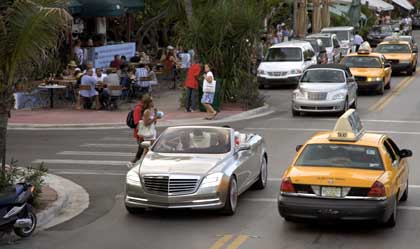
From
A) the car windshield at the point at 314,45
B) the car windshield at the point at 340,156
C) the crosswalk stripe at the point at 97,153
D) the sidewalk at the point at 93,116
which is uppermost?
the car windshield at the point at 340,156

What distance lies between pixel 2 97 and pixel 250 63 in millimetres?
17754

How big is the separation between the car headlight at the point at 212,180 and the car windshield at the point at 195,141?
1028 millimetres

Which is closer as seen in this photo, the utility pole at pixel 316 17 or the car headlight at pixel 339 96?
the car headlight at pixel 339 96

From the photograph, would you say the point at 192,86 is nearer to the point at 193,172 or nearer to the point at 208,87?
the point at 208,87

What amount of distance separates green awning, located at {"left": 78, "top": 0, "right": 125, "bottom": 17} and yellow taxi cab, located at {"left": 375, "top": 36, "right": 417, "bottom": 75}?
13.9 m

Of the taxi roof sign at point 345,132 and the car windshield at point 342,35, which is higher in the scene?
the taxi roof sign at point 345,132

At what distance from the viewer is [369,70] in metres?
34.5

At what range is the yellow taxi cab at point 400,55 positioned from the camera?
42.2 m

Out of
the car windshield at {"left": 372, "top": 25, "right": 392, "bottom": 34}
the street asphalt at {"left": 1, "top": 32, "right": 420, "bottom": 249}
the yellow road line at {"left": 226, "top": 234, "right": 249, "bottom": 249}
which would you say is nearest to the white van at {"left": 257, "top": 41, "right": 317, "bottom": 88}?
the street asphalt at {"left": 1, "top": 32, "right": 420, "bottom": 249}

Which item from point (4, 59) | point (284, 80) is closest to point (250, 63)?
point (284, 80)

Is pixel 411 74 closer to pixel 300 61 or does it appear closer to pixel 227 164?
pixel 300 61

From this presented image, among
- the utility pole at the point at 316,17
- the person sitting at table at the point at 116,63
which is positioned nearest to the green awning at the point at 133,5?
the person sitting at table at the point at 116,63

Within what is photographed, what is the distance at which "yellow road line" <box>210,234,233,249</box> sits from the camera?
12.3 meters

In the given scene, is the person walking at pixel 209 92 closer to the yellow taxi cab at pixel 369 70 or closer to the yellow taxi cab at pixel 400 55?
the yellow taxi cab at pixel 369 70
